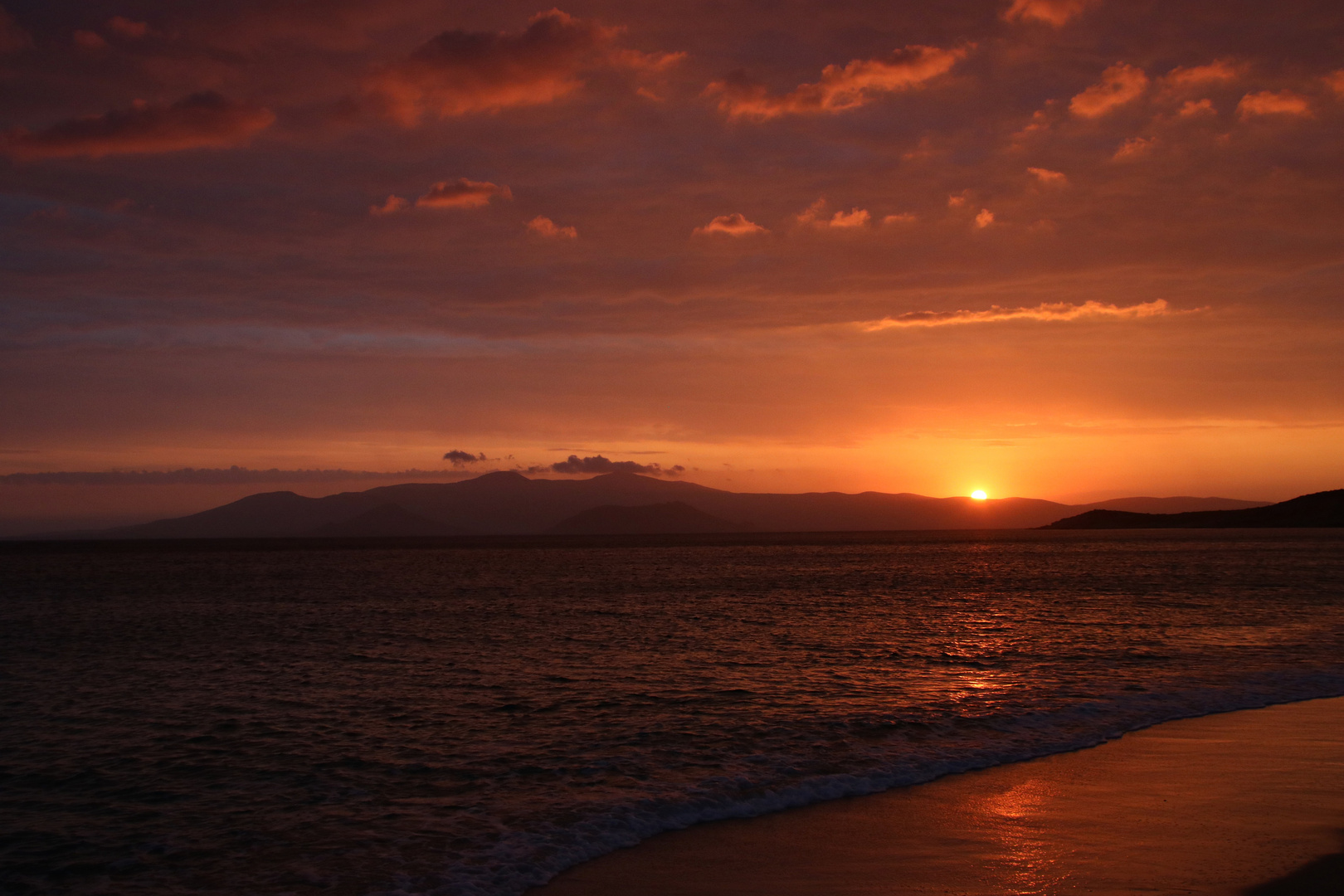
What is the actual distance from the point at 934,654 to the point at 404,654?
63.1 ft

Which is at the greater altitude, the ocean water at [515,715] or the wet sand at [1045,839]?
the wet sand at [1045,839]

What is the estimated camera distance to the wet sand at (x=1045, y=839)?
1030 cm

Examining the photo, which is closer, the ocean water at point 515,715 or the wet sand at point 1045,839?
the wet sand at point 1045,839

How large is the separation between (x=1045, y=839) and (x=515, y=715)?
42.0 ft

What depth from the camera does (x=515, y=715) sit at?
20.8m

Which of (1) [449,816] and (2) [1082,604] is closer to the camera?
(1) [449,816]

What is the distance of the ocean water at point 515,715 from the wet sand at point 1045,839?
0.93m

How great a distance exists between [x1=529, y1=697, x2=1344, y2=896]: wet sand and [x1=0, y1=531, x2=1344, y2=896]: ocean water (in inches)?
36.7

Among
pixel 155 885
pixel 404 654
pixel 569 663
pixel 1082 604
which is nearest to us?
pixel 155 885

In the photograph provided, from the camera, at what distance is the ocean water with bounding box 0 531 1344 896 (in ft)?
41.4

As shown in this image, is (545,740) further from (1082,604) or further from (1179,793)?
(1082,604)

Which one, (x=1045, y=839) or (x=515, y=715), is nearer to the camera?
(x=1045, y=839)

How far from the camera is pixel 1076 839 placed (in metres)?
11.6

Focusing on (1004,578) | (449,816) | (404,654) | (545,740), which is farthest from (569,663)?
(1004,578)
